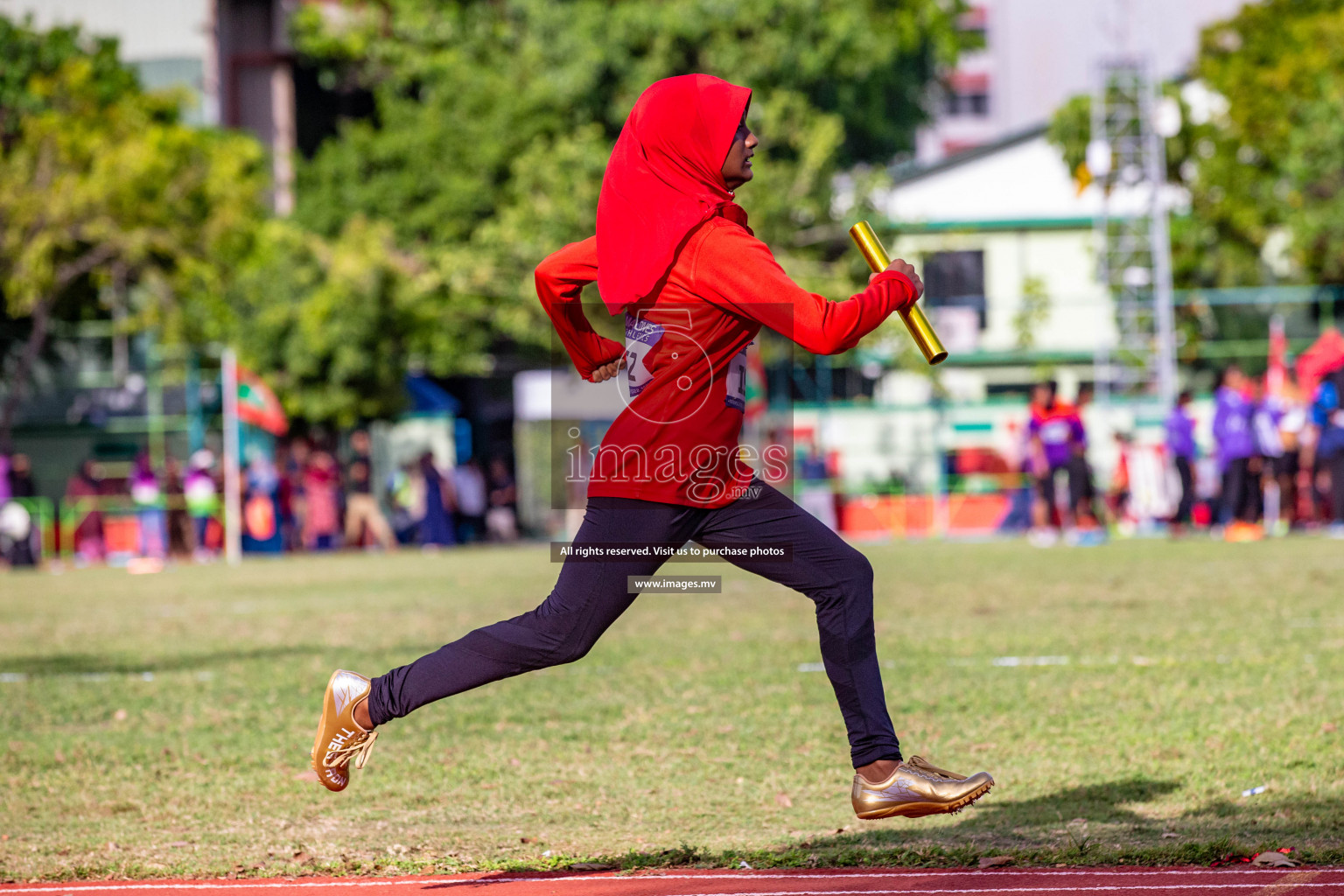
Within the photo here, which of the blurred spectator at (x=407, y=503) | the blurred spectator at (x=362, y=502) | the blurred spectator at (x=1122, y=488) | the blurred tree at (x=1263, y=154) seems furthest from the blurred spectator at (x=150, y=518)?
the blurred tree at (x=1263, y=154)

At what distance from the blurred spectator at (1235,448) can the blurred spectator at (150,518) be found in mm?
16064

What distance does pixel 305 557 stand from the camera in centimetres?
2672

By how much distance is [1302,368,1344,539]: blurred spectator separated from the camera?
22.4 m

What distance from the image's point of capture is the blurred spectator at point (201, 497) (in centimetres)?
2661

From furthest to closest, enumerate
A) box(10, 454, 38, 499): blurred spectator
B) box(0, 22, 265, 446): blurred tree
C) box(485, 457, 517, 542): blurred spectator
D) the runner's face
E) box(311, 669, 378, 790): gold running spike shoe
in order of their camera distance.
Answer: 1. box(485, 457, 517, 542): blurred spectator
2. box(0, 22, 265, 446): blurred tree
3. box(10, 454, 38, 499): blurred spectator
4. box(311, 669, 378, 790): gold running spike shoe
5. the runner's face

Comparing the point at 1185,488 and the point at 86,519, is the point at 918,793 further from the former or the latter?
the point at 86,519

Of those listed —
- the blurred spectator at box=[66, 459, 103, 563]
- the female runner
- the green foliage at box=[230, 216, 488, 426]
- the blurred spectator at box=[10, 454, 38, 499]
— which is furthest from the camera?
the green foliage at box=[230, 216, 488, 426]

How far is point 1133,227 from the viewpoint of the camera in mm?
29344

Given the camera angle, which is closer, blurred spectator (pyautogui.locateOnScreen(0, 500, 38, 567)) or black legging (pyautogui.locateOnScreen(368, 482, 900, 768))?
black legging (pyautogui.locateOnScreen(368, 482, 900, 768))

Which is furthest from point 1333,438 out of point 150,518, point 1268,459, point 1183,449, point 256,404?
point 150,518

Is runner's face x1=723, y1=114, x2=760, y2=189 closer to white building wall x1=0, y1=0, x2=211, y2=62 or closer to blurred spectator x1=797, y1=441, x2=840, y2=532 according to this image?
blurred spectator x1=797, y1=441, x2=840, y2=532

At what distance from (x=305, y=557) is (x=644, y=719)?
64.2 ft

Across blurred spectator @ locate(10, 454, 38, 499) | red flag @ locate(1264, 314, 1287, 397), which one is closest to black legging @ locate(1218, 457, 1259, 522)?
red flag @ locate(1264, 314, 1287, 397)

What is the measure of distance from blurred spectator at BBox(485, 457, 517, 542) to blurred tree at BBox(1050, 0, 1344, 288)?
1427cm
